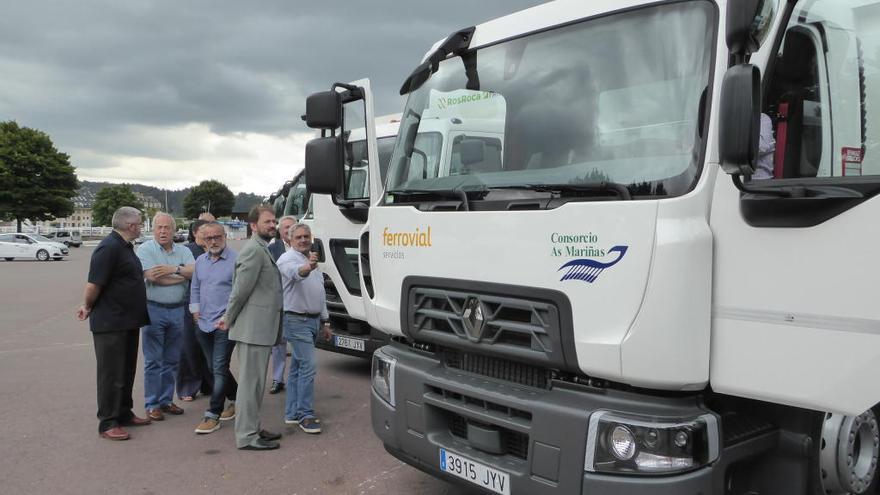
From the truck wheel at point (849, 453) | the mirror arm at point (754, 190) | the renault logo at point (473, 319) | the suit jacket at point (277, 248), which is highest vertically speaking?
the mirror arm at point (754, 190)

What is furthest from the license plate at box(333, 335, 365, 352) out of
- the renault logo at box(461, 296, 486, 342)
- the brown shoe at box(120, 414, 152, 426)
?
the renault logo at box(461, 296, 486, 342)

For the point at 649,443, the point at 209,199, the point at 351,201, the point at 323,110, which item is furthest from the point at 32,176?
the point at 209,199

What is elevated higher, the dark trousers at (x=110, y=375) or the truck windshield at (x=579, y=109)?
the truck windshield at (x=579, y=109)

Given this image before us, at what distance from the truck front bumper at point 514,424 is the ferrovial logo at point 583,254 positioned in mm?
528

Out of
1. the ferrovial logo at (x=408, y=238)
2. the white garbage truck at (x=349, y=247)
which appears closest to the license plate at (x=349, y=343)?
the white garbage truck at (x=349, y=247)

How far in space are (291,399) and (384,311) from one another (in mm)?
2162

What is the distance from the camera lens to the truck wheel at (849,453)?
3000 mm

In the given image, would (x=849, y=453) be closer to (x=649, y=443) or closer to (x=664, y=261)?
(x=649, y=443)

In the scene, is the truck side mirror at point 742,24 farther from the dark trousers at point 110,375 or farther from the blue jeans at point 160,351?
the blue jeans at point 160,351

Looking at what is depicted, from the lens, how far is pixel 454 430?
11.4ft

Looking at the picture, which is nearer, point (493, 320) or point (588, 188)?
point (588, 188)

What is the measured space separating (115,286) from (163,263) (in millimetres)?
609

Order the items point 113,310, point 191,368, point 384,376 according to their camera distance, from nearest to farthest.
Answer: point 384,376 → point 113,310 → point 191,368

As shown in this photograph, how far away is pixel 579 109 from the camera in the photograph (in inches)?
122
